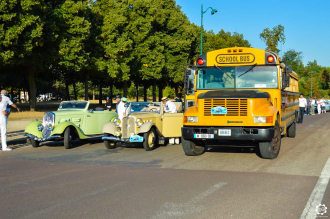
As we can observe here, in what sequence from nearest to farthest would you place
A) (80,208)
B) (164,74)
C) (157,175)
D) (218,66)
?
(80,208), (157,175), (218,66), (164,74)

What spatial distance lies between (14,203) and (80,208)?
1.16 meters

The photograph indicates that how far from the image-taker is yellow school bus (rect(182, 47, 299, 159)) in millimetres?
9992

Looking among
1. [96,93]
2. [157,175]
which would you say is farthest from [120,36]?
[96,93]

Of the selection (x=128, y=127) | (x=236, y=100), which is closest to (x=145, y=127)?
(x=128, y=127)

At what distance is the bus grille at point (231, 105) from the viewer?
10070mm

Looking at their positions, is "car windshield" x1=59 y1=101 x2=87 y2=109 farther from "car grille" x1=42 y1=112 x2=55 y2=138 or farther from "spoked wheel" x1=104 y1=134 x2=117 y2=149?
"spoked wheel" x1=104 y1=134 x2=117 y2=149

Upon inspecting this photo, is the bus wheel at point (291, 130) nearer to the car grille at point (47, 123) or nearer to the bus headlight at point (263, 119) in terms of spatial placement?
the bus headlight at point (263, 119)

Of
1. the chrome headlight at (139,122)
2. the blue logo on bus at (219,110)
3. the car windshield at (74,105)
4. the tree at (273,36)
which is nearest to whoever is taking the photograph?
the blue logo on bus at (219,110)

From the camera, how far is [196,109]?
35.2ft

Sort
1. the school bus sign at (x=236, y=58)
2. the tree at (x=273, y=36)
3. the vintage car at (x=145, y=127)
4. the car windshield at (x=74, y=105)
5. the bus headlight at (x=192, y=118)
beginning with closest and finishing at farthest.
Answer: the bus headlight at (x=192, y=118)
the school bus sign at (x=236, y=58)
the vintage car at (x=145, y=127)
the car windshield at (x=74, y=105)
the tree at (x=273, y=36)

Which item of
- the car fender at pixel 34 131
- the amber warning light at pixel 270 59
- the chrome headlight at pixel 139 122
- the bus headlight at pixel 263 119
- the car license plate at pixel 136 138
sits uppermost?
the amber warning light at pixel 270 59

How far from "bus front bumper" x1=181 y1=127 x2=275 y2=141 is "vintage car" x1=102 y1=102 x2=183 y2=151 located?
2.54 metres

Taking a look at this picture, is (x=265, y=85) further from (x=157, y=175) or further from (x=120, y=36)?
(x=120, y=36)

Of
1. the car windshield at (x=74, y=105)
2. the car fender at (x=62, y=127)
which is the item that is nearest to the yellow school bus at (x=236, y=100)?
the car fender at (x=62, y=127)
